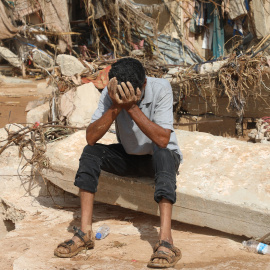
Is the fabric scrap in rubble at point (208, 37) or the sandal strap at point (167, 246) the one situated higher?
the fabric scrap in rubble at point (208, 37)

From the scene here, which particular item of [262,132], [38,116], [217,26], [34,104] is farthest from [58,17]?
[262,132]

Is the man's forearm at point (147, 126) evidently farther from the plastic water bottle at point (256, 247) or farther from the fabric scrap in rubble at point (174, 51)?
the fabric scrap in rubble at point (174, 51)

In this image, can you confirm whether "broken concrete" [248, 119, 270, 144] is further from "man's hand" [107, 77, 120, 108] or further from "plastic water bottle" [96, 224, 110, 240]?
"man's hand" [107, 77, 120, 108]

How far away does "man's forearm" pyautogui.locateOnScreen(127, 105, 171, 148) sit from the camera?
9.71ft

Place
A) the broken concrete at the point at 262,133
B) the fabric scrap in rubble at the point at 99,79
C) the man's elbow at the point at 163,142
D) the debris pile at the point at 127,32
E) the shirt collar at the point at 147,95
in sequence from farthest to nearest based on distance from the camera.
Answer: the debris pile at the point at 127,32 → the fabric scrap in rubble at the point at 99,79 → the broken concrete at the point at 262,133 → the shirt collar at the point at 147,95 → the man's elbow at the point at 163,142

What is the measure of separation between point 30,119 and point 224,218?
139 inches

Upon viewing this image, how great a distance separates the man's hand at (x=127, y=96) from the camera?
289cm

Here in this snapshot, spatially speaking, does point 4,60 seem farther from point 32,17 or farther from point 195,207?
point 195,207

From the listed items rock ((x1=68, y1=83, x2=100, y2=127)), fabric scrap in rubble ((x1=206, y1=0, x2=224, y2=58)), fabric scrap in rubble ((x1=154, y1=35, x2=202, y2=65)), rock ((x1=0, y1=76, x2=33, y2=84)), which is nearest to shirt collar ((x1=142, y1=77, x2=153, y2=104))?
rock ((x1=68, y1=83, x2=100, y2=127))

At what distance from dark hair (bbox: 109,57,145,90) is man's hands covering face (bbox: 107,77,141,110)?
0.05 metres

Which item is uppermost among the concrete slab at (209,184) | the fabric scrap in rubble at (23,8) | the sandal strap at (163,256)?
the fabric scrap in rubble at (23,8)

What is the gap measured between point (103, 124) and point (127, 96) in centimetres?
31

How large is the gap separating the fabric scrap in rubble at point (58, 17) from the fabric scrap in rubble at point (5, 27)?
0.72 meters

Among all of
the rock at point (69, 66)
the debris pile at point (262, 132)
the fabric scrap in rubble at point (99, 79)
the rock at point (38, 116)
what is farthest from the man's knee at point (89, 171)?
the rock at point (69, 66)
